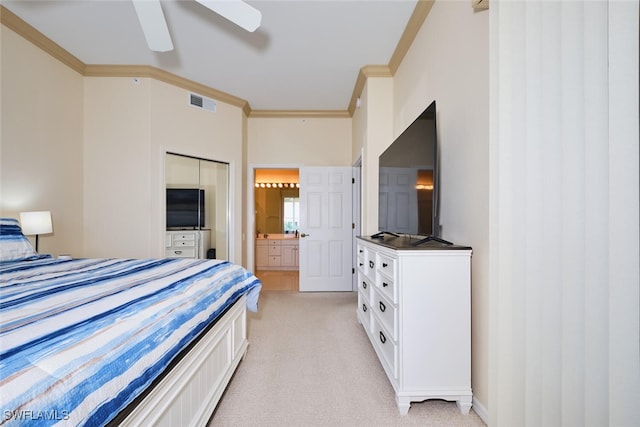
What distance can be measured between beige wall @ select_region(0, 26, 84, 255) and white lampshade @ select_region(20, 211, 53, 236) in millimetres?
182

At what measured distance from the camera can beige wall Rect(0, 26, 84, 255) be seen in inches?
102

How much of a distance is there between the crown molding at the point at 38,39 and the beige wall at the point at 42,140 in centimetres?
5

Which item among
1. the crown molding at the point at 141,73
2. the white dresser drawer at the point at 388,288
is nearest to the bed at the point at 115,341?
the white dresser drawer at the point at 388,288

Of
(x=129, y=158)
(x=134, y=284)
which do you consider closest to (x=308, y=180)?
(x=129, y=158)

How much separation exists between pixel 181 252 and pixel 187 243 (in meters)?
0.14

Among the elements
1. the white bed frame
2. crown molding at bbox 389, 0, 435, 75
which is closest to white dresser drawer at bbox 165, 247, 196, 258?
the white bed frame

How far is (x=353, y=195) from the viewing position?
4.68m

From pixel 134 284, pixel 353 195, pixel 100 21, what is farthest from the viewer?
pixel 353 195

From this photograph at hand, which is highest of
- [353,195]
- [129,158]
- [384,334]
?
[129,158]

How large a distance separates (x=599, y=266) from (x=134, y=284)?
1.71 metres

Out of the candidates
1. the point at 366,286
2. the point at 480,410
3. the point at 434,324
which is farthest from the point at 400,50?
the point at 480,410

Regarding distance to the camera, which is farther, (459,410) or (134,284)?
(459,410)

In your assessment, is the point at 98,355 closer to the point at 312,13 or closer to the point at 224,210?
the point at 312,13

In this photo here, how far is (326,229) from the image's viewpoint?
467 centimetres
